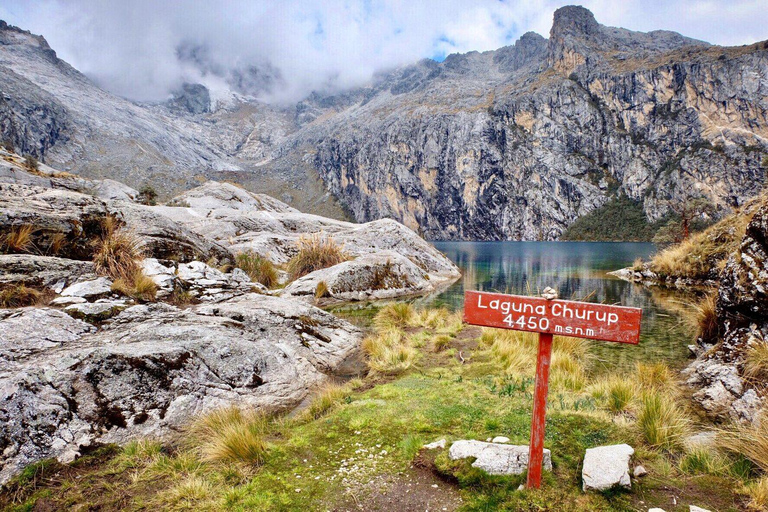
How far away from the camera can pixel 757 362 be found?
5.34 m

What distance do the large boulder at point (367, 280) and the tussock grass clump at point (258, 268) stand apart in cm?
133

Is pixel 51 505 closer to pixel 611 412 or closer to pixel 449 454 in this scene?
pixel 449 454

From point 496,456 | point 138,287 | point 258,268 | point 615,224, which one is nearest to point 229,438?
point 496,456

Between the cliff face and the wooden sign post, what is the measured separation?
15244 centimetres

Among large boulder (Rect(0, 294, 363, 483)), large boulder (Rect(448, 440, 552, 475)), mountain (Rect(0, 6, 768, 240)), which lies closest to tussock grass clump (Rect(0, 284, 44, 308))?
large boulder (Rect(0, 294, 363, 483))

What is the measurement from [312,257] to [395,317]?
7.16 m

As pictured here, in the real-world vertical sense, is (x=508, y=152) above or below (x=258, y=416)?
above

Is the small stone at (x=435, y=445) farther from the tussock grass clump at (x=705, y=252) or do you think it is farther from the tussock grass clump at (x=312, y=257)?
the tussock grass clump at (x=705, y=252)

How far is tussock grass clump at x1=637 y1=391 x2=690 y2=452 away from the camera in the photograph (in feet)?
13.4

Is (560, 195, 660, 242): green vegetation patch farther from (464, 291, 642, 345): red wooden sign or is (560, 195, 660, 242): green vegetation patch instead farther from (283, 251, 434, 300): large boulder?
(464, 291, 642, 345): red wooden sign

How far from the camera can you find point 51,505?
3.47 meters

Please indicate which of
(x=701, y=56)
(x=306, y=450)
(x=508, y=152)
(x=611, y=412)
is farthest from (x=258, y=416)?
(x=701, y=56)

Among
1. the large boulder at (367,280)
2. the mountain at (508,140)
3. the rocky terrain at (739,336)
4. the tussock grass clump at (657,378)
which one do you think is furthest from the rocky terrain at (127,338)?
the mountain at (508,140)

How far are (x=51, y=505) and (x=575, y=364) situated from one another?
7.99 metres
